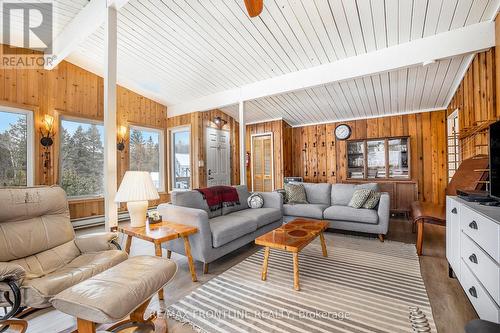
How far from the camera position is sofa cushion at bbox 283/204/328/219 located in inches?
142

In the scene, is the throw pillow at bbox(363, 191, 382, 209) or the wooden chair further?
the throw pillow at bbox(363, 191, 382, 209)

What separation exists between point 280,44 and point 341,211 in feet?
8.43

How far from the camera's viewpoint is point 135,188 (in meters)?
2.20

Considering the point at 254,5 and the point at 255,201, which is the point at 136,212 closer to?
the point at 255,201

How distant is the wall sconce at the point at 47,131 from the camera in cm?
376

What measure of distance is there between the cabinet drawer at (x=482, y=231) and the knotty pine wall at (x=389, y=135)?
334cm

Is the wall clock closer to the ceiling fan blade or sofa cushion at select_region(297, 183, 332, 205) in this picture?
sofa cushion at select_region(297, 183, 332, 205)

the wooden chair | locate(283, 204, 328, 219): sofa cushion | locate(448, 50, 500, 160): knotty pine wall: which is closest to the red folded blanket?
locate(283, 204, 328, 219): sofa cushion

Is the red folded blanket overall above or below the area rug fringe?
above

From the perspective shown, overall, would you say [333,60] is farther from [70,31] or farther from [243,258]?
[70,31]

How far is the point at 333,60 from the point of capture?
3.32 m

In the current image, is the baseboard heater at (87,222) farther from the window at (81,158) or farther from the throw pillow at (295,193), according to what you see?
the throw pillow at (295,193)

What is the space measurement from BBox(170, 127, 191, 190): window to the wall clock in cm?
369

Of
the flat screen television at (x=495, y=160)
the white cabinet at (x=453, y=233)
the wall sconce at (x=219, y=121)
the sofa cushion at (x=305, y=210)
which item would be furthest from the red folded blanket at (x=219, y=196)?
the wall sconce at (x=219, y=121)
